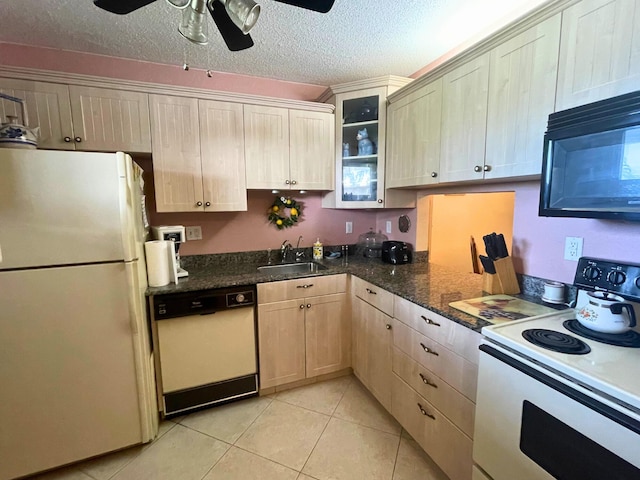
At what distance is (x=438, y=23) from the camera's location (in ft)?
5.75

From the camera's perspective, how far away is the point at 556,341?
1016 mm

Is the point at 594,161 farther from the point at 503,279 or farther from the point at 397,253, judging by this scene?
the point at 397,253

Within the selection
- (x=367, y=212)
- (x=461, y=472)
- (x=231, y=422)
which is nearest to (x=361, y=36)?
(x=367, y=212)

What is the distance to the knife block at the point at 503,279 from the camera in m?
1.59

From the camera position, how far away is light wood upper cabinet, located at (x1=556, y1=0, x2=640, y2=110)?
1.03 metres

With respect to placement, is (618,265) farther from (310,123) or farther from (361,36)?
(310,123)

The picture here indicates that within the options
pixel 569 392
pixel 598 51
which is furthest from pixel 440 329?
pixel 598 51

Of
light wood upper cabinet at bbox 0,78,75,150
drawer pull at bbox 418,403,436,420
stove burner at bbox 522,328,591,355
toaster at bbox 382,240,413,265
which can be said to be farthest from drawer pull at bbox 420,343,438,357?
light wood upper cabinet at bbox 0,78,75,150

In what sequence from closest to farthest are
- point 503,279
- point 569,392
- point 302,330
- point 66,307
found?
1. point 569,392
2. point 66,307
3. point 503,279
4. point 302,330

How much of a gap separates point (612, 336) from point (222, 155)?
233 cm

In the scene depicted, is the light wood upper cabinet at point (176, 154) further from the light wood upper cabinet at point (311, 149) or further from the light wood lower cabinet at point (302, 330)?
the light wood lower cabinet at point (302, 330)

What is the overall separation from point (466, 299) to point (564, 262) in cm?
50

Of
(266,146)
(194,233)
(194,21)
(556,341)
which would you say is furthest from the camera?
(194,233)

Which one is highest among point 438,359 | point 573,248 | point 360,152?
point 360,152
